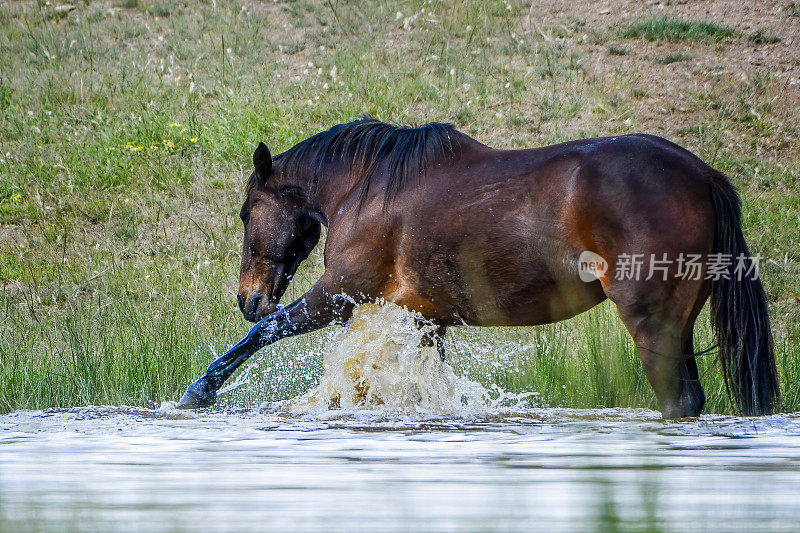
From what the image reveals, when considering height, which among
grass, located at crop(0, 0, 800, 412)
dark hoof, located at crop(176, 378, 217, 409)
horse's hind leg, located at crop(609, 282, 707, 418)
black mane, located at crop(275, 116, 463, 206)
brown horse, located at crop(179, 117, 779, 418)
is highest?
grass, located at crop(0, 0, 800, 412)

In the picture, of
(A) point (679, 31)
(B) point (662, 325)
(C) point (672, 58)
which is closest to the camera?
(B) point (662, 325)

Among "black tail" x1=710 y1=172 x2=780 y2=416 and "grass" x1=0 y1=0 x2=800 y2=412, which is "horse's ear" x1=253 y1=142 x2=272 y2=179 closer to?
"grass" x1=0 y1=0 x2=800 y2=412

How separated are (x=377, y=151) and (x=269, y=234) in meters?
0.90

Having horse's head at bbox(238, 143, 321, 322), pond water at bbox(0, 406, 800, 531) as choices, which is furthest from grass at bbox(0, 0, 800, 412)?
pond water at bbox(0, 406, 800, 531)

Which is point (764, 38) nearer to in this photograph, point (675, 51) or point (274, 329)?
point (675, 51)

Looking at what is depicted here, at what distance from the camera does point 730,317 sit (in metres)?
5.35

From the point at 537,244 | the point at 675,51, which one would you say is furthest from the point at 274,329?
the point at 675,51

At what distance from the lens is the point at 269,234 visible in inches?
263

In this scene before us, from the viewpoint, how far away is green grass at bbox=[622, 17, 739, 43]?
55.4ft

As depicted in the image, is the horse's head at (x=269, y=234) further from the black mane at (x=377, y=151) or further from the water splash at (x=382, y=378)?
the water splash at (x=382, y=378)

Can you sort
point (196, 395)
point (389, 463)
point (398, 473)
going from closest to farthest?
point (398, 473) < point (389, 463) < point (196, 395)

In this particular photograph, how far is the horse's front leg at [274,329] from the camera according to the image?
6027 millimetres

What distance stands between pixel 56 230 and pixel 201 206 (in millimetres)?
1632

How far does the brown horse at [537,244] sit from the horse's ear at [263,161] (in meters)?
0.21
